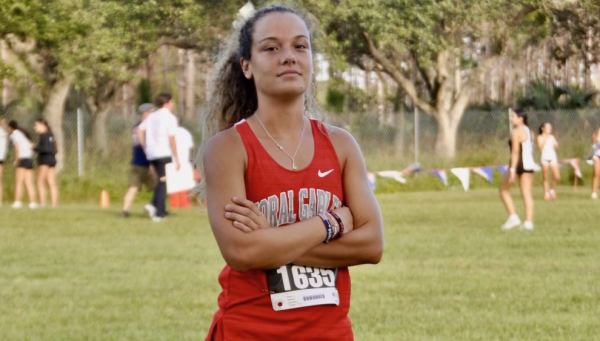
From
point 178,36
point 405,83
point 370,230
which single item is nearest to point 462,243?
point 370,230

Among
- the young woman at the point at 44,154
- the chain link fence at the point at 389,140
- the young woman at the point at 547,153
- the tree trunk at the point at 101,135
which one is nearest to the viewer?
the young woman at the point at 44,154

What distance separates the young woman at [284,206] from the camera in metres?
3.04

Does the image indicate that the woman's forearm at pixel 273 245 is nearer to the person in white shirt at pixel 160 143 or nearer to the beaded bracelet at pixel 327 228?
the beaded bracelet at pixel 327 228

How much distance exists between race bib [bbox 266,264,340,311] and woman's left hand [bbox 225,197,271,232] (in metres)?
0.14

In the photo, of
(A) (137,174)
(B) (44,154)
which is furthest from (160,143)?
(B) (44,154)

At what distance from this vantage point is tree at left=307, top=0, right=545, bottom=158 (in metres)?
32.0

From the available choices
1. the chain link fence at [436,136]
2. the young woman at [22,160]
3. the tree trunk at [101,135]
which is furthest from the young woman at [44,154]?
the chain link fence at [436,136]

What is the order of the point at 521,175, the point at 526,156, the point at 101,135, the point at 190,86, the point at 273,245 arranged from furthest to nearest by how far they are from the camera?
1. the point at 190,86
2. the point at 101,135
3. the point at 521,175
4. the point at 526,156
5. the point at 273,245

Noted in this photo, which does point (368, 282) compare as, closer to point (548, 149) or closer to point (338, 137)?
point (338, 137)

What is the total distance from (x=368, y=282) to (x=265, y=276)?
642 centimetres

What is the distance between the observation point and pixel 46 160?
1997 centimetres

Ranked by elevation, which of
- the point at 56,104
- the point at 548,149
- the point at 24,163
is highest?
the point at 56,104

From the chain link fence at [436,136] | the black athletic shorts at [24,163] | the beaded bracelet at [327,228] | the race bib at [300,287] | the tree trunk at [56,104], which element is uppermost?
the tree trunk at [56,104]

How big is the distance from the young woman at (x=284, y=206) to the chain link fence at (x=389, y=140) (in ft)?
68.2
